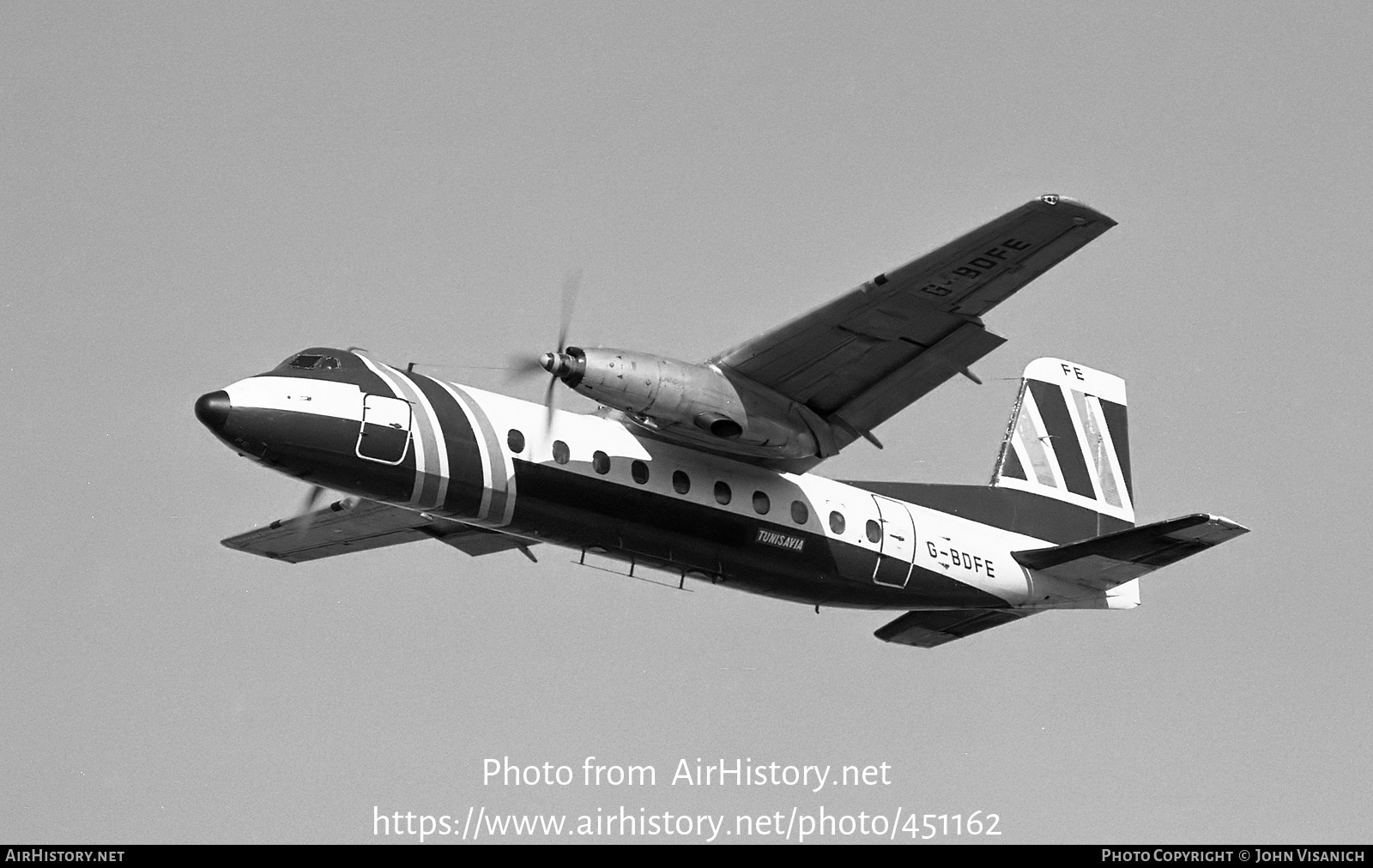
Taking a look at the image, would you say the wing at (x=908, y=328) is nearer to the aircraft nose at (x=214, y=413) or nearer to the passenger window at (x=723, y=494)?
the passenger window at (x=723, y=494)

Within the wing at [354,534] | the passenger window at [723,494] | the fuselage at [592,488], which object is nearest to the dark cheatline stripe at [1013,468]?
the fuselage at [592,488]

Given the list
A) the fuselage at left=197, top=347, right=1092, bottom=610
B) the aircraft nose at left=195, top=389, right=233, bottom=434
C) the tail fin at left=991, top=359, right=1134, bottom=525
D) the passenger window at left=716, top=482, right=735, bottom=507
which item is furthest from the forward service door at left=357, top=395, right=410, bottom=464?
the tail fin at left=991, top=359, right=1134, bottom=525

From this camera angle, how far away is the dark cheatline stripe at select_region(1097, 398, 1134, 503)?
2406 centimetres

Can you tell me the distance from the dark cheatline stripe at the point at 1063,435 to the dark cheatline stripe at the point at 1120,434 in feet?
1.91

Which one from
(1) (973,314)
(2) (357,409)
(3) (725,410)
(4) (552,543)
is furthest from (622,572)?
(1) (973,314)

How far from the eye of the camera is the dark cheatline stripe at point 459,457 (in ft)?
59.8

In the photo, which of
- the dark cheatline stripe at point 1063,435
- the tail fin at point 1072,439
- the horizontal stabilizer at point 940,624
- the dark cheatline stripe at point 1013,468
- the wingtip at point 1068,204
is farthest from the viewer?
the dark cheatline stripe at point 1063,435

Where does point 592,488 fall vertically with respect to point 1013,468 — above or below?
below

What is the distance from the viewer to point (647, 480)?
19.1m

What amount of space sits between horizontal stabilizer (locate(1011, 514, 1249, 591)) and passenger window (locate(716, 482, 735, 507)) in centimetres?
416

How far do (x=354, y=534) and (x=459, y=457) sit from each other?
4.80 meters

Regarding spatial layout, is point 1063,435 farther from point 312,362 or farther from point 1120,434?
point 312,362

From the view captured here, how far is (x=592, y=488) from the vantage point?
1877cm

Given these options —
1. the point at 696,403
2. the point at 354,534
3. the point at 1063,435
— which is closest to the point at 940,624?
the point at 1063,435
